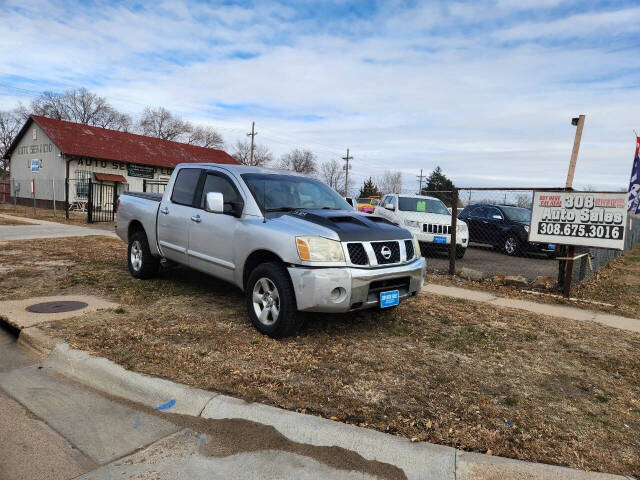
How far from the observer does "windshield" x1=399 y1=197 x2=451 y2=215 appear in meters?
12.5

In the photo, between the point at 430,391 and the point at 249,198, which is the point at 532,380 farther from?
the point at 249,198

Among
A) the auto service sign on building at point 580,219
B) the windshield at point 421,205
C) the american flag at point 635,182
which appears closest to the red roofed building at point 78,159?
the windshield at point 421,205

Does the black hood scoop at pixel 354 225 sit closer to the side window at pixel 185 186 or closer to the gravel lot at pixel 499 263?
the side window at pixel 185 186

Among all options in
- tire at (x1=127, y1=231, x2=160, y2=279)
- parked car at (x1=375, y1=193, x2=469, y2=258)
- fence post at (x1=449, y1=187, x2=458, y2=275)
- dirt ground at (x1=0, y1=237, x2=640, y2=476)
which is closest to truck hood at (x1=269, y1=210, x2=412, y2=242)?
dirt ground at (x1=0, y1=237, x2=640, y2=476)

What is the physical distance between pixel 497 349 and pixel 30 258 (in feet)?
29.3

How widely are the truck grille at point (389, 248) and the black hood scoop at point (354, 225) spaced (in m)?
0.06

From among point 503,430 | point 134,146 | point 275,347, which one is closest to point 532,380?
point 503,430

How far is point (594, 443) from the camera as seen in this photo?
9.96 ft

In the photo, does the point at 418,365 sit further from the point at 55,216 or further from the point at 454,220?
the point at 55,216

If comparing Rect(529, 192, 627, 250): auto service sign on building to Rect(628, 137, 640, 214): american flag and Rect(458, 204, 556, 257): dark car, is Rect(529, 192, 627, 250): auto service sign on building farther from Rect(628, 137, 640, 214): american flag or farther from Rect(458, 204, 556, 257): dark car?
Rect(628, 137, 640, 214): american flag

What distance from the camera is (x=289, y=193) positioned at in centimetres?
554

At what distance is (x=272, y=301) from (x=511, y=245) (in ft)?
37.7

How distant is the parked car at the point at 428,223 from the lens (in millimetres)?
11789

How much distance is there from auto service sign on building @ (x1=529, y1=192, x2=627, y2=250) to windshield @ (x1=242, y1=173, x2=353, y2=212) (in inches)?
153
